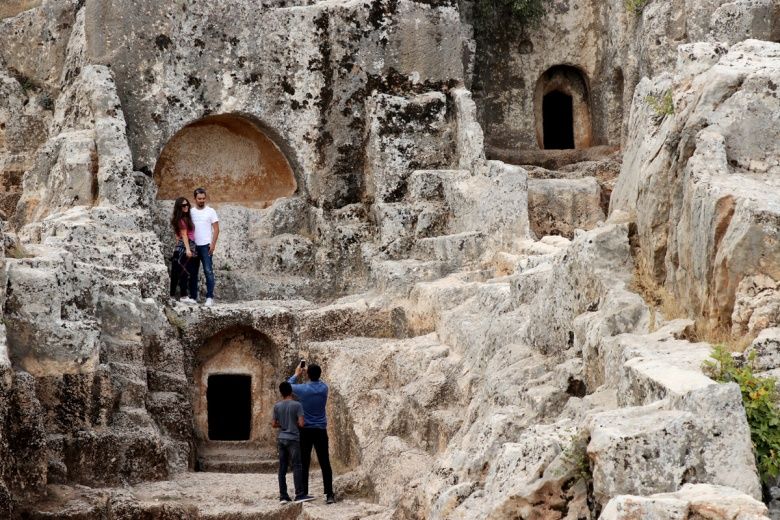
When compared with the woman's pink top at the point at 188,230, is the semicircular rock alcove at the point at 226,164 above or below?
above

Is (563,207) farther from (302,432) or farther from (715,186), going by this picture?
(715,186)

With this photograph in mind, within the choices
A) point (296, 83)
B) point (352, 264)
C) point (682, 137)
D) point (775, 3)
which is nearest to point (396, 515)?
point (682, 137)

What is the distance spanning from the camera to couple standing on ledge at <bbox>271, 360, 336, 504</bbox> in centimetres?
1537

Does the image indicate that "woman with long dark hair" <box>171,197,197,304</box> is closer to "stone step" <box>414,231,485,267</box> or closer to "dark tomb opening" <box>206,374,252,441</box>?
"dark tomb opening" <box>206,374,252,441</box>

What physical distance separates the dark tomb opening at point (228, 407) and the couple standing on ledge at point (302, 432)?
5.33 meters

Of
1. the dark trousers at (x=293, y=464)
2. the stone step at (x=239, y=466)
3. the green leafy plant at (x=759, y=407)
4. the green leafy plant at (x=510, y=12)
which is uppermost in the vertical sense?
the green leafy plant at (x=510, y=12)

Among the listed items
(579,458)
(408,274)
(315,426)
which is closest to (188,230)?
(408,274)

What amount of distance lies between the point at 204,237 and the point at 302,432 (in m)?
5.39

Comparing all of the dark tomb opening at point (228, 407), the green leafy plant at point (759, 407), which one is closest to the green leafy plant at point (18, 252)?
the dark tomb opening at point (228, 407)

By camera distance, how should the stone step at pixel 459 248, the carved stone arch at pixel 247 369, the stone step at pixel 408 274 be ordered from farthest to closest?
the carved stone arch at pixel 247 369 < the stone step at pixel 459 248 < the stone step at pixel 408 274

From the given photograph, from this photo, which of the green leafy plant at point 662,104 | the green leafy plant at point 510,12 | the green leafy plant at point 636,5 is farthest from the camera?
the green leafy plant at point 510,12

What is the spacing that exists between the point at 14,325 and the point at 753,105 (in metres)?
8.68

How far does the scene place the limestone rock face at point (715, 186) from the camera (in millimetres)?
10008

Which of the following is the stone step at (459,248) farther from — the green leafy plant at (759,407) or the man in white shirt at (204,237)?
the green leafy plant at (759,407)
